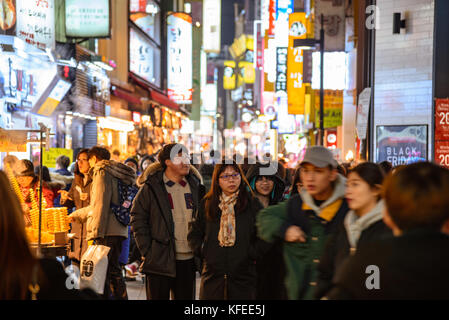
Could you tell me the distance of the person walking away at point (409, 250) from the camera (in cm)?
270

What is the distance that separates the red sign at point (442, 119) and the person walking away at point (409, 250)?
378 inches

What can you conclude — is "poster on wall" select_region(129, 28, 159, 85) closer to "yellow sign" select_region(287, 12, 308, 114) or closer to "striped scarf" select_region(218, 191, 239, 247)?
"yellow sign" select_region(287, 12, 308, 114)

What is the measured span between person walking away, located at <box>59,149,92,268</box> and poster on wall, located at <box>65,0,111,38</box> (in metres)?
12.9

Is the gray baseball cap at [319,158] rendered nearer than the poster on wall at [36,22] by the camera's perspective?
Yes

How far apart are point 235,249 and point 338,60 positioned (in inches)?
750

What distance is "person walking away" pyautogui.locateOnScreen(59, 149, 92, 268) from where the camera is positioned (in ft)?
27.5

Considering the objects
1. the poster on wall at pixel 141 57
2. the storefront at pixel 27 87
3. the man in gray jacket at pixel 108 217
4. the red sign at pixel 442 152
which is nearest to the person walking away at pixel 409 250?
the man in gray jacket at pixel 108 217

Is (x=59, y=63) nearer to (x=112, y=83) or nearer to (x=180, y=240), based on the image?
(x=112, y=83)

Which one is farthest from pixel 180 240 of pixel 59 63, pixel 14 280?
pixel 59 63

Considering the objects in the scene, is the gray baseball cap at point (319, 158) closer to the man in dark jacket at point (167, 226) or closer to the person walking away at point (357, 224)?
the person walking away at point (357, 224)

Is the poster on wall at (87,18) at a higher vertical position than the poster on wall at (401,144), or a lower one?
higher

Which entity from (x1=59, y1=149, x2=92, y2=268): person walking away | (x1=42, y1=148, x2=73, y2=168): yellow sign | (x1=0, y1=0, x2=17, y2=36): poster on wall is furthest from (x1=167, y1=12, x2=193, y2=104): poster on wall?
(x1=59, y1=149, x2=92, y2=268): person walking away

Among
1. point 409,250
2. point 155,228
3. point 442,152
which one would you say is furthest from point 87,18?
point 409,250
